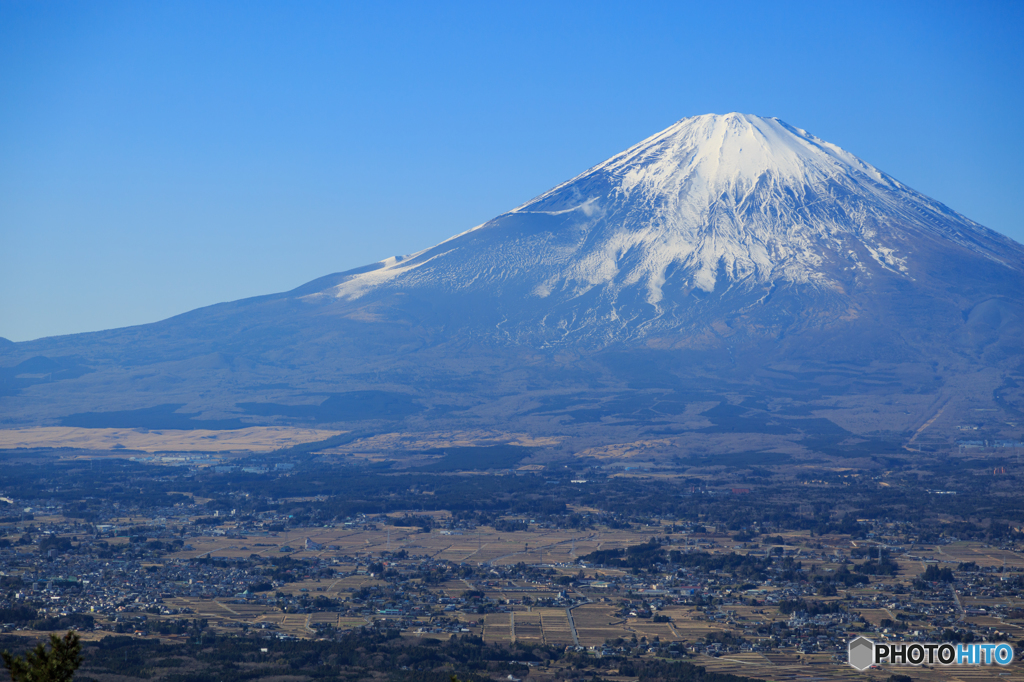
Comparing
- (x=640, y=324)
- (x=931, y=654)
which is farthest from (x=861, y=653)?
(x=640, y=324)

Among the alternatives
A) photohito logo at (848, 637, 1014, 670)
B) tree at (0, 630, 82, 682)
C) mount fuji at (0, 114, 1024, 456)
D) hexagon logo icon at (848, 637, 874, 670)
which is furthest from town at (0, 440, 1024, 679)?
mount fuji at (0, 114, 1024, 456)

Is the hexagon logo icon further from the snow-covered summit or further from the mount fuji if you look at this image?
the snow-covered summit

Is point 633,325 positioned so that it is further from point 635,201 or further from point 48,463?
point 48,463

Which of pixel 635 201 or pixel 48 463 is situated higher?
pixel 635 201

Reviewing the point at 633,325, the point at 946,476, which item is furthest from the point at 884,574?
the point at 633,325

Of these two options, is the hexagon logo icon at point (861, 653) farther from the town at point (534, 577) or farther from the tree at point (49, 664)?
the tree at point (49, 664)

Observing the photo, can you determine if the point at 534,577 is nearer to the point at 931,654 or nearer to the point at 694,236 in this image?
the point at 931,654
